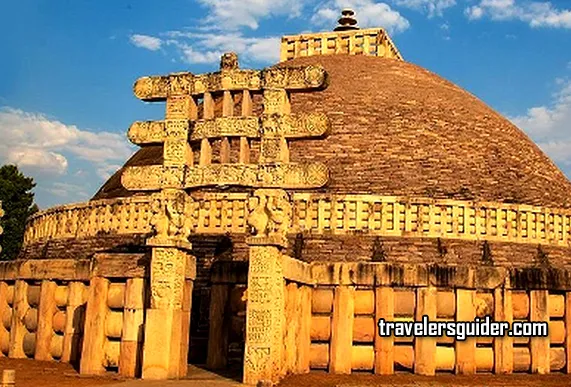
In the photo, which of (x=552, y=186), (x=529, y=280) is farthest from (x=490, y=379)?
(x=552, y=186)

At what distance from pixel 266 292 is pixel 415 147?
11.6 metres

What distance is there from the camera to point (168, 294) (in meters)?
9.07

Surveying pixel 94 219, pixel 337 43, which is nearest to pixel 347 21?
pixel 337 43

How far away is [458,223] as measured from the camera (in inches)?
623

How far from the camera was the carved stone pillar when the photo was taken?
8.83m

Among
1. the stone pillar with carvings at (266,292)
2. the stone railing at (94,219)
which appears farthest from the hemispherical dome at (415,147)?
the stone pillar with carvings at (266,292)

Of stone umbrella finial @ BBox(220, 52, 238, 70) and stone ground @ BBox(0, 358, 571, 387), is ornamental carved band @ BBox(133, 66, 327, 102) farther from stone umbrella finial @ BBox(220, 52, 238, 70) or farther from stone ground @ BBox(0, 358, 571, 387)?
stone ground @ BBox(0, 358, 571, 387)

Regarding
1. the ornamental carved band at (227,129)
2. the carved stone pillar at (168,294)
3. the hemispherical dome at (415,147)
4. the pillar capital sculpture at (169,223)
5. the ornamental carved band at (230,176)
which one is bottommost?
A: the carved stone pillar at (168,294)

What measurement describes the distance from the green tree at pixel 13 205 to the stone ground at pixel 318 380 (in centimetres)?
2609

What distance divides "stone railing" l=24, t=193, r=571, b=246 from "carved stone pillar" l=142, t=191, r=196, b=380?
5.75 m

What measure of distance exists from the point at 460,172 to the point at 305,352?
10.9 m

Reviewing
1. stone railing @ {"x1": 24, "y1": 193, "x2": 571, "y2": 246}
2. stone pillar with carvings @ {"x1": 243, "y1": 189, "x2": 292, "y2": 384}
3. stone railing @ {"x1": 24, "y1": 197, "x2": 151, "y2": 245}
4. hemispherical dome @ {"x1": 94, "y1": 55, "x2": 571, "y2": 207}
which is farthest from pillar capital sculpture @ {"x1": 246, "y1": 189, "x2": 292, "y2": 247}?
hemispherical dome @ {"x1": 94, "y1": 55, "x2": 571, "y2": 207}

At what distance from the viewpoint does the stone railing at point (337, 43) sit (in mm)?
26250

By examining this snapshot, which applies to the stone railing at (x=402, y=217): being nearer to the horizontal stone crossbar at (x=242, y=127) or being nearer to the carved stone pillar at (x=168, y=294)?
the horizontal stone crossbar at (x=242, y=127)
